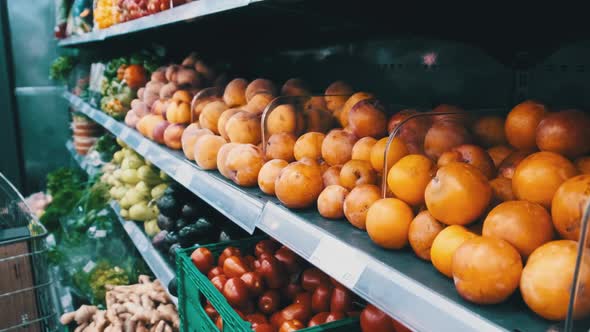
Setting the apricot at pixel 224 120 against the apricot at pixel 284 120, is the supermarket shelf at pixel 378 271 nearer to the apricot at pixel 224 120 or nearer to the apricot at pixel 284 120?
the apricot at pixel 284 120

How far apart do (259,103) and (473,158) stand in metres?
0.91

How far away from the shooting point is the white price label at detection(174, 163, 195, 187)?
1.59 metres

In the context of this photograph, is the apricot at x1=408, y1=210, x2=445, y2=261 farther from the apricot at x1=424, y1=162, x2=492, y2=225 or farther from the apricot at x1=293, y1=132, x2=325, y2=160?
the apricot at x1=293, y1=132, x2=325, y2=160

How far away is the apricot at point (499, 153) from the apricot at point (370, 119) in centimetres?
28

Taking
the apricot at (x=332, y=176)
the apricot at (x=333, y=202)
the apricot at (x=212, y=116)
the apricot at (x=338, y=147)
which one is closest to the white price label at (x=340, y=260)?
the apricot at (x=333, y=202)

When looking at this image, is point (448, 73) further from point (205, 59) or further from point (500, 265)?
point (205, 59)

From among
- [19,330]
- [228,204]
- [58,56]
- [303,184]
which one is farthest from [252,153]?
[58,56]

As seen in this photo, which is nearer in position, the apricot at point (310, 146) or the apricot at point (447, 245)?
the apricot at point (447, 245)

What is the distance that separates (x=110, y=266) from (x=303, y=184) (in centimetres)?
219

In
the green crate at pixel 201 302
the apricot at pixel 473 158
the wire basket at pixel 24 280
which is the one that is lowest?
the wire basket at pixel 24 280

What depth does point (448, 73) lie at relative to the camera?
4.42ft

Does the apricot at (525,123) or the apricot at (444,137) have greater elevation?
the apricot at (525,123)

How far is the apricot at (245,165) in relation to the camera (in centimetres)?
131

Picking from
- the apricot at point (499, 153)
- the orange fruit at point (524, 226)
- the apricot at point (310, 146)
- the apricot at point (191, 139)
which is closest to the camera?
the orange fruit at point (524, 226)
